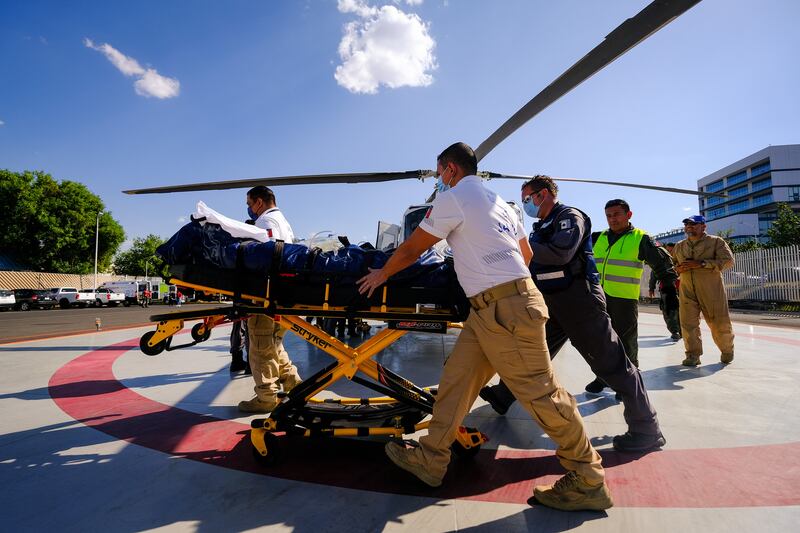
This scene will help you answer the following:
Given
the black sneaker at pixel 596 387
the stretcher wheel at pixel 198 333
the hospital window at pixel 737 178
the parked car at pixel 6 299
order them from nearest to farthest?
the stretcher wheel at pixel 198 333
the black sneaker at pixel 596 387
the parked car at pixel 6 299
the hospital window at pixel 737 178

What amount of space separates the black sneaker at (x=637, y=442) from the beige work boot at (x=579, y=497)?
857 millimetres

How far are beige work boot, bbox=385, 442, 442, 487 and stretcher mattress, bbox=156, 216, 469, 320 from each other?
31.9 inches

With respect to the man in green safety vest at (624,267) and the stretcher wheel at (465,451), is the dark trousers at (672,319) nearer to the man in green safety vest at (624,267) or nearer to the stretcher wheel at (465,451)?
the man in green safety vest at (624,267)

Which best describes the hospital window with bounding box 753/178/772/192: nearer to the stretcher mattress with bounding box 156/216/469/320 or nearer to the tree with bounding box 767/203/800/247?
the tree with bounding box 767/203/800/247

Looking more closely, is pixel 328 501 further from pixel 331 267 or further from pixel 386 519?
pixel 331 267

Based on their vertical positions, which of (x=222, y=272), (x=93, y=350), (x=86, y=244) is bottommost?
(x=93, y=350)

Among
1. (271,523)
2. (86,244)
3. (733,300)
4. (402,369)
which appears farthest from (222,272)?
(86,244)

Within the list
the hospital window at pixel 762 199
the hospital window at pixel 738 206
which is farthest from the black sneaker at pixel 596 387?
the hospital window at pixel 738 206

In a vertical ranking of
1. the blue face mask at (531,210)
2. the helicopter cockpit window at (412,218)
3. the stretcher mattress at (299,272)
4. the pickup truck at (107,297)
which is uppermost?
the helicopter cockpit window at (412,218)

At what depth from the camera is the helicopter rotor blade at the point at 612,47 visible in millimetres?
2820

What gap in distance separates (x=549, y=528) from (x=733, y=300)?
24.0 m

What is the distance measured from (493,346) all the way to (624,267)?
2531mm

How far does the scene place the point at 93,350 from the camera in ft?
21.6

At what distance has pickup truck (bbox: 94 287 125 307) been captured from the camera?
30.7 metres
